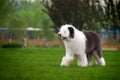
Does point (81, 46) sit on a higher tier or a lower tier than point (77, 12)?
lower

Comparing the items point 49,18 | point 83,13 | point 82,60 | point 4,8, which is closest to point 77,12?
point 83,13

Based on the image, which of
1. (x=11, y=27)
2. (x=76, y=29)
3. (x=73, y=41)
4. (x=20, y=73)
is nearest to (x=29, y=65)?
(x=20, y=73)

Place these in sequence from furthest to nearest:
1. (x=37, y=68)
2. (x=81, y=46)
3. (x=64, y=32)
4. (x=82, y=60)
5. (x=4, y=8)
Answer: (x=81, y=46), (x=82, y=60), (x=64, y=32), (x=37, y=68), (x=4, y=8)

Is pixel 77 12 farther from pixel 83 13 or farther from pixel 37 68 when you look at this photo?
pixel 37 68

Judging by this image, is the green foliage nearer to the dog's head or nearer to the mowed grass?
the mowed grass

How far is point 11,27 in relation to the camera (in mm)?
2111

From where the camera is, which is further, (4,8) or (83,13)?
(83,13)

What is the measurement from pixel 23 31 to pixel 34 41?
9cm

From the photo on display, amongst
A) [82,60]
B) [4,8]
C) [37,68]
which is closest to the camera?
[4,8]

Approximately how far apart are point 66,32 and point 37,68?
618 mm

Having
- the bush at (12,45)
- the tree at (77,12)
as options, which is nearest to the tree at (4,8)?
the bush at (12,45)

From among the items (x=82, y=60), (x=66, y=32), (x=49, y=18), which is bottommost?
(x=82, y=60)

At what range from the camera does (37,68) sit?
2.26 metres

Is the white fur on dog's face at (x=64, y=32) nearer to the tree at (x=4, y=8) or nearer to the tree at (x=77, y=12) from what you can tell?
the tree at (x=77, y=12)
